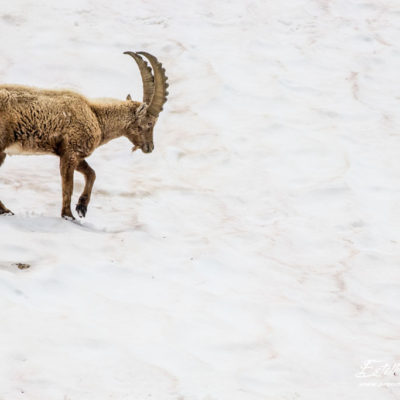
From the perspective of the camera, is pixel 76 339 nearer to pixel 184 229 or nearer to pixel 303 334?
pixel 303 334

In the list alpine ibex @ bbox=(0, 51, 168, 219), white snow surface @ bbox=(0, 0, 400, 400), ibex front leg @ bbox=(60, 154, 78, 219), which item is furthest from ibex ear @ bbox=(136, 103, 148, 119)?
white snow surface @ bbox=(0, 0, 400, 400)

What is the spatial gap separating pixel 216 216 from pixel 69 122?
3.60 m

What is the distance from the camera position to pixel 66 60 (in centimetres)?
1888

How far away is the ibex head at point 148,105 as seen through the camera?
1159 centimetres

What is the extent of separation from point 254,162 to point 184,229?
3.84 meters

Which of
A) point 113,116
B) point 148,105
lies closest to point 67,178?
point 113,116

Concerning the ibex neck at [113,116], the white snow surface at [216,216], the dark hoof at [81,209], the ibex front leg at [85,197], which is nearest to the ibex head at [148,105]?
the ibex neck at [113,116]

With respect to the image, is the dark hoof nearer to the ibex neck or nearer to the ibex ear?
the ibex neck

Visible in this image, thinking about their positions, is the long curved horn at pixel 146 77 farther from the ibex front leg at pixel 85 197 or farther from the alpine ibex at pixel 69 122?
the ibex front leg at pixel 85 197

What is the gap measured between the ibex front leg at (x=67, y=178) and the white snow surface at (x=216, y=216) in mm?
237

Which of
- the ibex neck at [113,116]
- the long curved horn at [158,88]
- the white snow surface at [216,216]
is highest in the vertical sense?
the long curved horn at [158,88]

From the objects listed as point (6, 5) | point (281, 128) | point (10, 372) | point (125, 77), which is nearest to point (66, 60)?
point (125, 77)

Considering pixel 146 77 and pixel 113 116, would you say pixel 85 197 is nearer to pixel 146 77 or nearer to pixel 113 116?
pixel 113 116

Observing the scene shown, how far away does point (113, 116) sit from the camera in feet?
38.1
